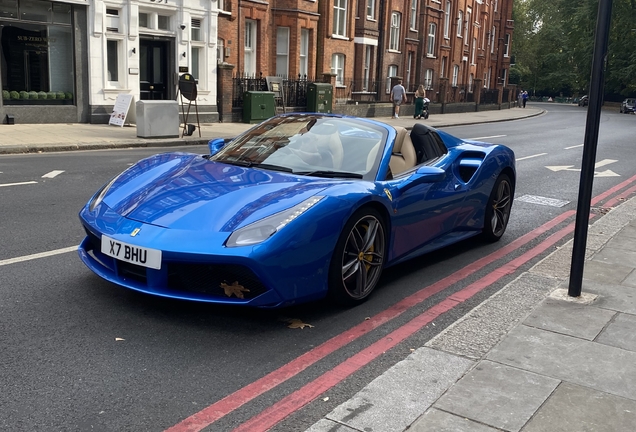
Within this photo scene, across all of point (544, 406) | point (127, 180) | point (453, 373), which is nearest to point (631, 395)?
point (544, 406)

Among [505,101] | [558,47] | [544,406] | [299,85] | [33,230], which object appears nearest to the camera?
[544,406]

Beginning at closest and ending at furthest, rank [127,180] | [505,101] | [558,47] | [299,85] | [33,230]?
[127,180]
[33,230]
[299,85]
[505,101]
[558,47]

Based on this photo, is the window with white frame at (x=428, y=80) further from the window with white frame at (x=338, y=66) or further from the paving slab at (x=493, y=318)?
the paving slab at (x=493, y=318)

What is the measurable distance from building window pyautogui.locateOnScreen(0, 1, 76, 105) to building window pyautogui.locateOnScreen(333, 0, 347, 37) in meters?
16.3

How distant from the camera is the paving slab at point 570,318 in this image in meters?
4.39

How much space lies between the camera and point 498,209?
23.1 feet

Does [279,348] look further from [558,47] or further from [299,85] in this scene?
[558,47]

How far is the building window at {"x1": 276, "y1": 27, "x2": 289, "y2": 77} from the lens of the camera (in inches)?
1163

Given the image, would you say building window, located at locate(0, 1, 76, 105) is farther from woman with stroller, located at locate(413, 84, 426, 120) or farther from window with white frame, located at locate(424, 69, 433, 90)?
window with white frame, located at locate(424, 69, 433, 90)

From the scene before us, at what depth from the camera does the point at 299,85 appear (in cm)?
2803

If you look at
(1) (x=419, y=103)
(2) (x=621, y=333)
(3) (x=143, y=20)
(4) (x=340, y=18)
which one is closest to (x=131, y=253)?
(2) (x=621, y=333)

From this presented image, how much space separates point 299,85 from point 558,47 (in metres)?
74.4

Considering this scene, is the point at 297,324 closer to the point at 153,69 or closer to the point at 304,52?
the point at 153,69

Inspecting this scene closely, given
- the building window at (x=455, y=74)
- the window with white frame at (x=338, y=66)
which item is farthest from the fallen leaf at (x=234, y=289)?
the building window at (x=455, y=74)
